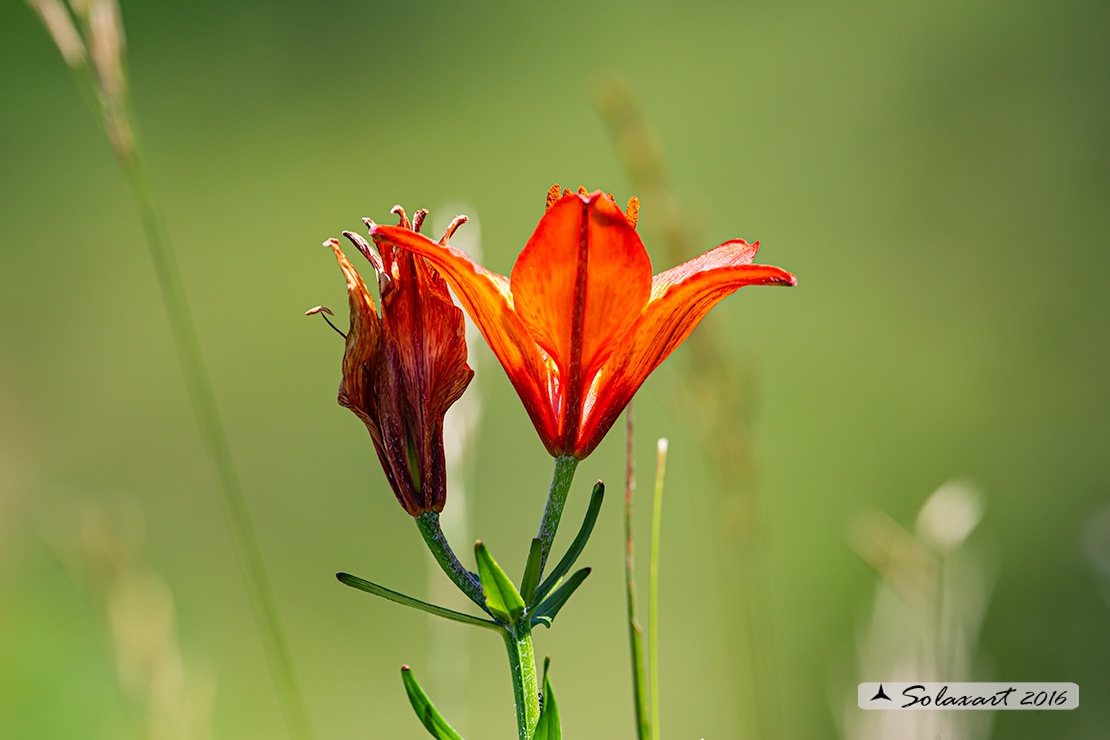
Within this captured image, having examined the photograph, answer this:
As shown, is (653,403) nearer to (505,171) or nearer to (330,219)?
(505,171)

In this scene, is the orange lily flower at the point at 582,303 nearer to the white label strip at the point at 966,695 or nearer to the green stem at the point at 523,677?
the green stem at the point at 523,677

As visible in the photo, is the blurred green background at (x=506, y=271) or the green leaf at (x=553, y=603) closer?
the green leaf at (x=553, y=603)

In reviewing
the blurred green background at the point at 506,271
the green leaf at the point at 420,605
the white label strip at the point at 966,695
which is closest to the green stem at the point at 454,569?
the green leaf at the point at 420,605

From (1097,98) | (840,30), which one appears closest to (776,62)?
(840,30)

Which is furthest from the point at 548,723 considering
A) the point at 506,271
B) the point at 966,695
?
the point at 506,271

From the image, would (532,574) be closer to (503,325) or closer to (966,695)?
(503,325)

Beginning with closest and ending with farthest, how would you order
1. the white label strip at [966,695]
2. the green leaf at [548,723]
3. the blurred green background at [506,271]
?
the green leaf at [548,723], the white label strip at [966,695], the blurred green background at [506,271]

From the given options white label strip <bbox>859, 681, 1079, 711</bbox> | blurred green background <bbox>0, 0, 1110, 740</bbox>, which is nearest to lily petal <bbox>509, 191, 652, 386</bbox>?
white label strip <bbox>859, 681, 1079, 711</bbox>
